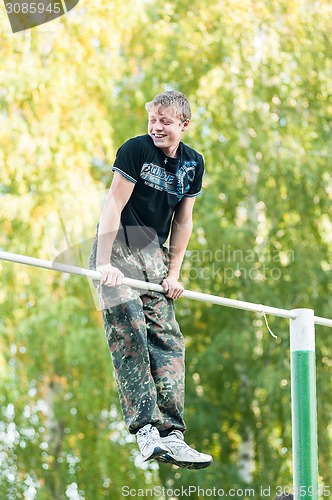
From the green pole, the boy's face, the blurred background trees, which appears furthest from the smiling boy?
the blurred background trees

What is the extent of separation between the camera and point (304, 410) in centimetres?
329

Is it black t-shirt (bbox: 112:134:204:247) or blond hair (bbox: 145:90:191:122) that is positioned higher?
blond hair (bbox: 145:90:191:122)

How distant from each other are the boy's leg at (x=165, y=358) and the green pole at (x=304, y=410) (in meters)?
0.41

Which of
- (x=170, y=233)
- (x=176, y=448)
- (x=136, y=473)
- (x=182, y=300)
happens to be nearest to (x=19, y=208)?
(x=182, y=300)

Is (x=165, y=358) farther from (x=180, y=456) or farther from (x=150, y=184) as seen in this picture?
(x=150, y=184)

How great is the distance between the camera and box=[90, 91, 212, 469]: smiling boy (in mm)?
3068

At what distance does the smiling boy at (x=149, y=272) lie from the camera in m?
3.07

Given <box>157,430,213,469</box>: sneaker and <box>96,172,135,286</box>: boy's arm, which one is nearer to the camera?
<box>157,430,213,469</box>: sneaker

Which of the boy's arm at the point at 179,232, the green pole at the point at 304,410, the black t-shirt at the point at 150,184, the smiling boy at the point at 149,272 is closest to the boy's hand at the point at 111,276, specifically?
the smiling boy at the point at 149,272

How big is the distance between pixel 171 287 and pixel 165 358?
23 centimetres

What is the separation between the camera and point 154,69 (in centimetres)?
912

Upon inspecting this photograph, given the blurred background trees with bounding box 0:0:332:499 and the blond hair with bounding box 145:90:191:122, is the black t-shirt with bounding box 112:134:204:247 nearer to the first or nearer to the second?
the blond hair with bounding box 145:90:191:122

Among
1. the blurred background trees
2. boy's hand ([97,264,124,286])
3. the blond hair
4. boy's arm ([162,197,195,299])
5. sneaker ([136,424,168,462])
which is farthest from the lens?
the blurred background trees

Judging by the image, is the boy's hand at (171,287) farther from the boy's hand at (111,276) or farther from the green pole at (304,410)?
the green pole at (304,410)
